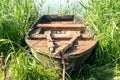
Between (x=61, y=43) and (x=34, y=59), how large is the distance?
0.50 m

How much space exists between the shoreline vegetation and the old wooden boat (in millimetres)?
136

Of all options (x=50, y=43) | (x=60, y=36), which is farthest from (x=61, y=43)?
(x=60, y=36)

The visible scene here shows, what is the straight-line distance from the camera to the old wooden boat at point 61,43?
193 inches

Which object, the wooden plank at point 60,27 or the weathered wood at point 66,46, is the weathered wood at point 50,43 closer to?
the weathered wood at point 66,46

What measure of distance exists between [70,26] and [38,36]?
0.77 m

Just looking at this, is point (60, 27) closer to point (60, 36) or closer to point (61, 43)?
point (60, 36)

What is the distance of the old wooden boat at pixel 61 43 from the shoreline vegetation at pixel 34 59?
0.14 meters

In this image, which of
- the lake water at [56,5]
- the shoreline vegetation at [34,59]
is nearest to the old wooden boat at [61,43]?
the shoreline vegetation at [34,59]

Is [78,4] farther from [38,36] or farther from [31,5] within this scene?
[38,36]

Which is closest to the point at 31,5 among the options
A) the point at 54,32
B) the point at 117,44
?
the point at 54,32

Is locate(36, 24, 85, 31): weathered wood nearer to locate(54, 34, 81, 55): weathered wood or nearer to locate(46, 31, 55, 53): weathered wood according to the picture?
locate(46, 31, 55, 53): weathered wood

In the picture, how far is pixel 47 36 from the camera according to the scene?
5641 millimetres

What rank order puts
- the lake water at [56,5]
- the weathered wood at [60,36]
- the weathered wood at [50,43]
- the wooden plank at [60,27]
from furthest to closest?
1. the lake water at [56,5]
2. the wooden plank at [60,27]
3. the weathered wood at [60,36]
4. the weathered wood at [50,43]

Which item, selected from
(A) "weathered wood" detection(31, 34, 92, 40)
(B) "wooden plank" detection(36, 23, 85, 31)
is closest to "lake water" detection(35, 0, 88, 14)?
(B) "wooden plank" detection(36, 23, 85, 31)
